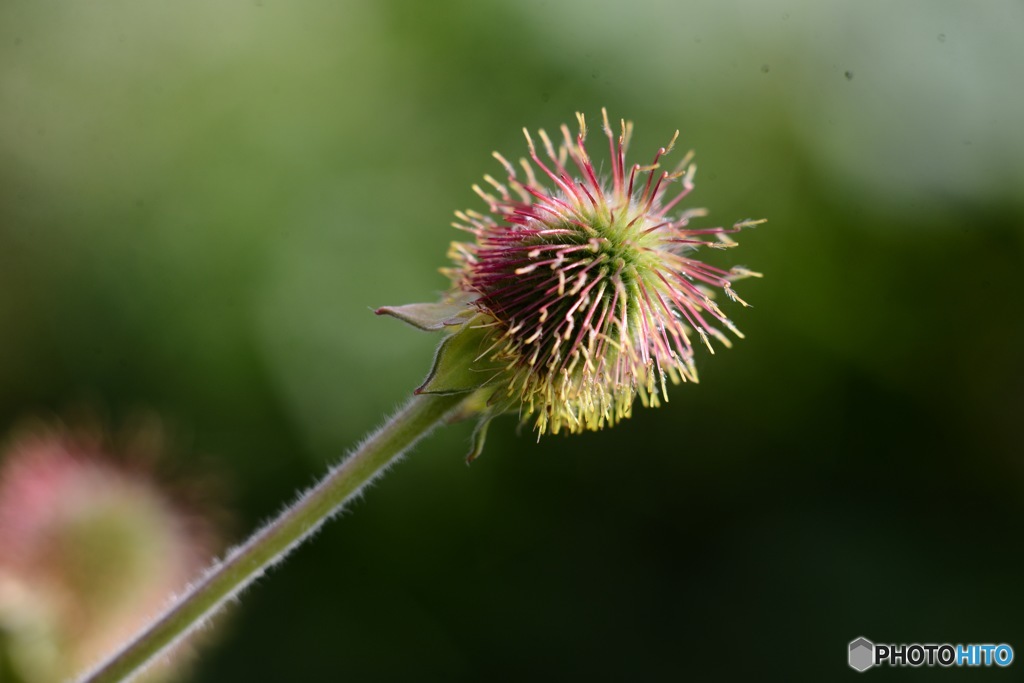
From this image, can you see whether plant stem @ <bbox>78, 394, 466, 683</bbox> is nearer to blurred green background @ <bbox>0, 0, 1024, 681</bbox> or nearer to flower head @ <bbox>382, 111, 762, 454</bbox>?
flower head @ <bbox>382, 111, 762, 454</bbox>

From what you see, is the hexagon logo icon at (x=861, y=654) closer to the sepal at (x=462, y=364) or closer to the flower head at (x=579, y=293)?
the flower head at (x=579, y=293)

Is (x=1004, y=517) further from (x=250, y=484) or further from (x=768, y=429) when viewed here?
(x=250, y=484)

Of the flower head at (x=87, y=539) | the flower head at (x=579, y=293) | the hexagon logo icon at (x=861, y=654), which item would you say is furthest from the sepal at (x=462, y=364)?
the hexagon logo icon at (x=861, y=654)

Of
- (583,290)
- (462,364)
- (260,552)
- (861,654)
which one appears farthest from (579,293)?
(861,654)

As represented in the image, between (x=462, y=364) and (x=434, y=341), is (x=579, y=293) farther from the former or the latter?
(x=434, y=341)

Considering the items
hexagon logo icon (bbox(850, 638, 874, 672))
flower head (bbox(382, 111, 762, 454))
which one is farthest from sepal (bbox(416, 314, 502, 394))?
hexagon logo icon (bbox(850, 638, 874, 672))

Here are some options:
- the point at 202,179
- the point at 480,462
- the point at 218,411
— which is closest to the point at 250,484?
the point at 218,411
